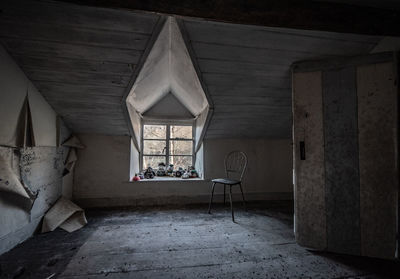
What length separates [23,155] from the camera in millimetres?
1870

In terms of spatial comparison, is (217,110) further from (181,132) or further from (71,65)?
(71,65)

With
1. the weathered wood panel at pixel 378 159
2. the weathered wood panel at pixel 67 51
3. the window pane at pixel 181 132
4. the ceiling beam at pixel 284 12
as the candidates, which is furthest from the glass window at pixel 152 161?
the weathered wood panel at pixel 378 159

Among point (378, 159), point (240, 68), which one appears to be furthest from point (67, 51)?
point (378, 159)

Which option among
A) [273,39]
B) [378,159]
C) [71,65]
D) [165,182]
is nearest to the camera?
[378,159]

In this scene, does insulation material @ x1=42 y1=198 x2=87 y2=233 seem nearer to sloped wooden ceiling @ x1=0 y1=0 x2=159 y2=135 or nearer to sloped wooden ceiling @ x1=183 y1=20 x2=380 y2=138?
sloped wooden ceiling @ x1=0 y1=0 x2=159 y2=135

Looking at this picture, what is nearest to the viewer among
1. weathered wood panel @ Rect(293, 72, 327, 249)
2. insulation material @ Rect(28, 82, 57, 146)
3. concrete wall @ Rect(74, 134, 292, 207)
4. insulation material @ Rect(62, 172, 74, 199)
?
weathered wood panel @ Rect(293, 72, 327, 249)

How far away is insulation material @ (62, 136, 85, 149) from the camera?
2737 millimetres

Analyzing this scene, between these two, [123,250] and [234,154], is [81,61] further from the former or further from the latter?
[234,154]

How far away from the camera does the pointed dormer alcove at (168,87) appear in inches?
73.2

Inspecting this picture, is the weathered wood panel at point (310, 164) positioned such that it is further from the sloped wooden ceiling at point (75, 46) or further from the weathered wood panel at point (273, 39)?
the sloped wooden ceiling at point (75, 46)

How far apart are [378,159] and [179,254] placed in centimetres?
193

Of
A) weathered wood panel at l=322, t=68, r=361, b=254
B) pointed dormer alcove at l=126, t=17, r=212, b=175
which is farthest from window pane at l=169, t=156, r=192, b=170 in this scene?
weathered wood panel at l=322, t=68, r=361, b=254

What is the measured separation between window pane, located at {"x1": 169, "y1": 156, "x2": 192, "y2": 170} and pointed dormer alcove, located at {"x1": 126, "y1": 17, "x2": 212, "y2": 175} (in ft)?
1.17

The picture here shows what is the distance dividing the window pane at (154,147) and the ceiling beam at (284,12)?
2624 mm
